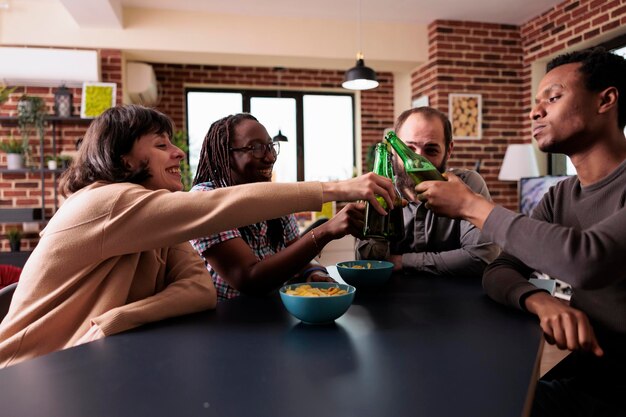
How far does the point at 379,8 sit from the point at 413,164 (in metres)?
3.55

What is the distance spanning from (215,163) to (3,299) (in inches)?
29.0

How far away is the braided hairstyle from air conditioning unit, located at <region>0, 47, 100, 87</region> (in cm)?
323

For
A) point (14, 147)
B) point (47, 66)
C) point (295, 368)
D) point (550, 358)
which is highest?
point (47, 66)

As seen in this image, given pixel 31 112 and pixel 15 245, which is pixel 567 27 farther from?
pixel 15 245

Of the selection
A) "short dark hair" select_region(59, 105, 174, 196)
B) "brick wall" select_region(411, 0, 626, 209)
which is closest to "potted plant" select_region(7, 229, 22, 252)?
"short dark hair" select_region(59, 105, 174, 196)

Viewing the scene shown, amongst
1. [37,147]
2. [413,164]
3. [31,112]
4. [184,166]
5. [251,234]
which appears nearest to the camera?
[413,164]

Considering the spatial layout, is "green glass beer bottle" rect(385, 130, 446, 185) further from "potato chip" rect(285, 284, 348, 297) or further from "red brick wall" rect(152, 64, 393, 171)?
"red brick wall" rect(152, 64, 393, 171)

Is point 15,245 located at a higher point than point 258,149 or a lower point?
lower

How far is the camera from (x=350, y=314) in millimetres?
1044

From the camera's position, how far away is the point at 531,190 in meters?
4.20

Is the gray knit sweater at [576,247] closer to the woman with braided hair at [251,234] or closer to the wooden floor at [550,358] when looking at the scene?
the woman with braided hair at [251,234]

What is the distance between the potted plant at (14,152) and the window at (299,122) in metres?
2.16

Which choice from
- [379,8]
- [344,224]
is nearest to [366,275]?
[344,224]

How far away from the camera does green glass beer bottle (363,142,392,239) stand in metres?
1.33
